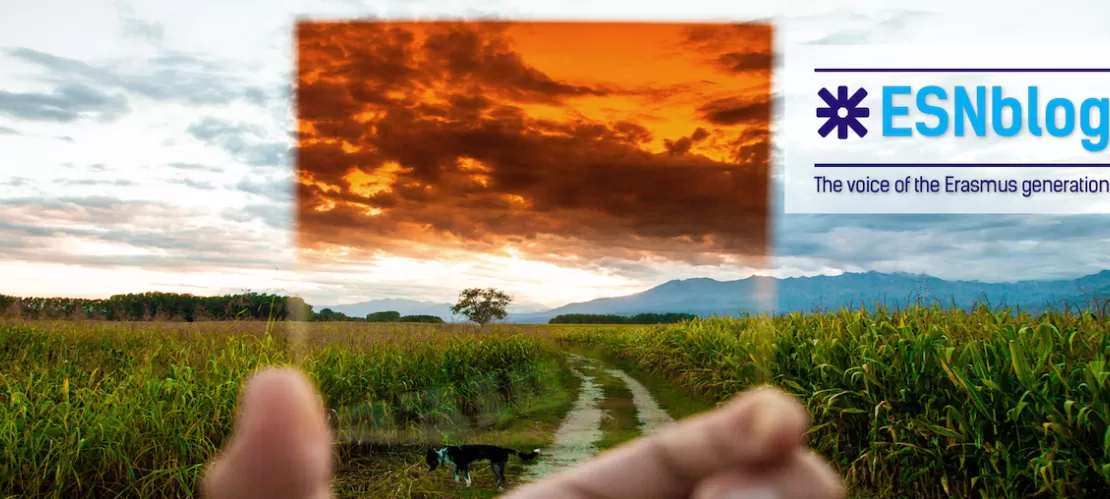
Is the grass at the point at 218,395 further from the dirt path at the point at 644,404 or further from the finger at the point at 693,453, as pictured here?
the finger at the point at 693,453

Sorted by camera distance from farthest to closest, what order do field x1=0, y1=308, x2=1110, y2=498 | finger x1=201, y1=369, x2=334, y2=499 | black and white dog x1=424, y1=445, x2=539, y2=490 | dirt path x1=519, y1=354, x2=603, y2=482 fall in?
dirt path x1=519, y1=354, x2=603, y2=482 → black and white dog x1=424, y1=445, x2=539, y2=490 → field x1=0, y1=308, x2=1110, y2=498 → finger x1=201, y1=369, x2=334, y2=499

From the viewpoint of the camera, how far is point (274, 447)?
0.79 ft

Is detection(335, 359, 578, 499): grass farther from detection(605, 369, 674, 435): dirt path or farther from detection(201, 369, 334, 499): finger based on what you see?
detection(201, 369, 334, 499): finger

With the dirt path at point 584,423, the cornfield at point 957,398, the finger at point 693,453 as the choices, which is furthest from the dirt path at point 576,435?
the finger at point 693,453

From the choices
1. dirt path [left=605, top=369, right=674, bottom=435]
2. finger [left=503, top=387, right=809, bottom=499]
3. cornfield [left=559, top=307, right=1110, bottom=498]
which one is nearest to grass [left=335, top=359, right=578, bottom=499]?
dirt path [left=605, top=369, right=674, bottom=435]

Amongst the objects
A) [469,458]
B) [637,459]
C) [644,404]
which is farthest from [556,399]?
[637,459]

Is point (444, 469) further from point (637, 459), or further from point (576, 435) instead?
point (637, 459)

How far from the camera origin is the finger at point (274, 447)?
232mm

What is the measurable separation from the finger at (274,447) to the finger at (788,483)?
144 millimetres

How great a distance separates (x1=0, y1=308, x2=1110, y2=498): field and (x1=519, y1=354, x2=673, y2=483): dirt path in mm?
25

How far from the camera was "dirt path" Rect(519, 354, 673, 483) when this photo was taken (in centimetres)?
419

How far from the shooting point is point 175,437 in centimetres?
372

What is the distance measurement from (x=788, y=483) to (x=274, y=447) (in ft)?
0.61

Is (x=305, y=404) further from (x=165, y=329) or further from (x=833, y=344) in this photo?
(x=165, y=329)
